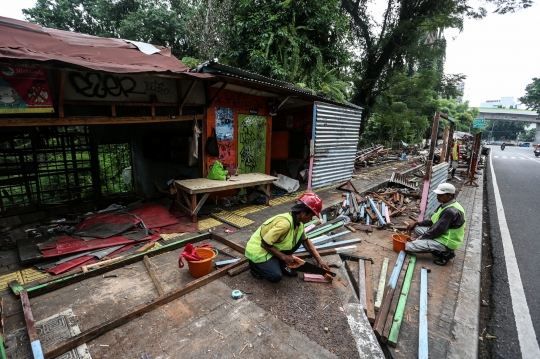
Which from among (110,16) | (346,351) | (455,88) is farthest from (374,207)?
(110,16)

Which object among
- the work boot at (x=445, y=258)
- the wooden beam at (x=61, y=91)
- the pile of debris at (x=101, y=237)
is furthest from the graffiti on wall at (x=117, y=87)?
the work boot at (x=445, y=258)

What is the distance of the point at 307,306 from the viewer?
131 inches

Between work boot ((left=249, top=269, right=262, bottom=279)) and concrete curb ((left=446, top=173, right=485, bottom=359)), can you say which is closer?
concrete curb ((left=446, top=173, right=485, bottom=359))

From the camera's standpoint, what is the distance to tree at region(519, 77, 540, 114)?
163 feet

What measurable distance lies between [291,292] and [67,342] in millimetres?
2521

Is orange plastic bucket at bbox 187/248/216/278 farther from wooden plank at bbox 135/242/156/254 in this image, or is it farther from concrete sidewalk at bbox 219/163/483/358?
concrete sidewalk at bbox 219/163/483/358

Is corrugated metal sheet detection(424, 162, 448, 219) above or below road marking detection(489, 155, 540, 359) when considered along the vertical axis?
above

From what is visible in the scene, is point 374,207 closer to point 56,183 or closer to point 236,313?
point 236,313

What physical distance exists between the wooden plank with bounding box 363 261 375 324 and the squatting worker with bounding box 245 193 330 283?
2.24ft

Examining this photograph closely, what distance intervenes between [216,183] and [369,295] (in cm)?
433

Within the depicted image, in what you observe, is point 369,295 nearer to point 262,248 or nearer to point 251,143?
point 262,248

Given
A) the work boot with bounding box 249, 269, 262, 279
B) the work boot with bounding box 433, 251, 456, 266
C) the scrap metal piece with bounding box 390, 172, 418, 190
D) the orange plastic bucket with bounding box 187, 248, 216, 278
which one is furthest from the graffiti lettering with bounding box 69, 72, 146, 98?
the scrap metal piece with bounding box 390, 172, 418, 190

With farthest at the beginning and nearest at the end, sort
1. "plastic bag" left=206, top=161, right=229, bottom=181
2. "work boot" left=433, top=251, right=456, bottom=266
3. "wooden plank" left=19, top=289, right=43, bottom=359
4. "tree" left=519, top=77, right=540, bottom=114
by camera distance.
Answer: "tree" left=519, top=77, right=540, bottom=114, "plastic bag" left=206, top=161, right=229, bottom=181, "work boot" left=433, top=251, right=456, bottom=266, "wooden plank" left=19, top=289, right=43, bottom=359

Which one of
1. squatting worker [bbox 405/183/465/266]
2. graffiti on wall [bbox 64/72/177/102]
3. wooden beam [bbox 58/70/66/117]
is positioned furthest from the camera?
graffiti on wall [bbox 64/72/177/102]
